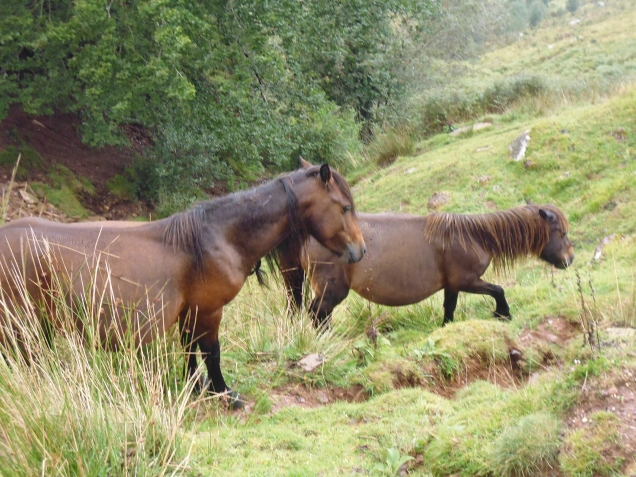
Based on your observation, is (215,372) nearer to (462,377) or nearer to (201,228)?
(201,228)

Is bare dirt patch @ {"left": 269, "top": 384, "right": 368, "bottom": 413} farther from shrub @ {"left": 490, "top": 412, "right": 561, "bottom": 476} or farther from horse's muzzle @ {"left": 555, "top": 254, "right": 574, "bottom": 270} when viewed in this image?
horse's muzzle @ {"left": 555, "top": 254, "right": 574, "bottom": 270}

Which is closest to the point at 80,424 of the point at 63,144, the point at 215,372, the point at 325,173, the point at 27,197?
the point at 215,372

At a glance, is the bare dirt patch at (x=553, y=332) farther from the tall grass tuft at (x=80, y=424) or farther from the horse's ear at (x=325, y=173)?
the tall grass tuft at (x=80, y=424)

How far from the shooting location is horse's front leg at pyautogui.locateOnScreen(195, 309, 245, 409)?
500cm

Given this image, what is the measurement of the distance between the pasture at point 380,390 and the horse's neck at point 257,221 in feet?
3.03

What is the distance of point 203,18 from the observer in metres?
12.1

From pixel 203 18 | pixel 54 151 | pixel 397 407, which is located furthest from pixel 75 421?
pixel 54 151

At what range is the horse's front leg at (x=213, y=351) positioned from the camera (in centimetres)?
500

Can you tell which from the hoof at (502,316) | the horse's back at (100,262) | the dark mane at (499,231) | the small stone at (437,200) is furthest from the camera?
the small stone at (437,200)

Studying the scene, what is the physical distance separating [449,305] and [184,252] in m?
3.78

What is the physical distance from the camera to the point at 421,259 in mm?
7316

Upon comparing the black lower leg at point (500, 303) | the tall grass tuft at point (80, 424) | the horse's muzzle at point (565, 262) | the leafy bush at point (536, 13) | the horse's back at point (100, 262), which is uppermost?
the leafy bush at point (536, 13)

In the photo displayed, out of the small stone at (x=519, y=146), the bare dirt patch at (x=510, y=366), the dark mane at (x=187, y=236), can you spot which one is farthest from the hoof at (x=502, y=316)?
the small stone at (x=519, y=146)

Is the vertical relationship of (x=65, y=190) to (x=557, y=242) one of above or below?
below
